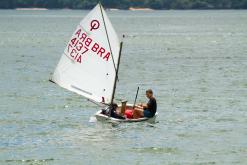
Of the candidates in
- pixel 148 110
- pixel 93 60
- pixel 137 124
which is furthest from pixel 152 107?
pixel 93 60

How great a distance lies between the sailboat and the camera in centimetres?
4984

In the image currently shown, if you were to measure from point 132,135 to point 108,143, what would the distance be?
231 centimetres

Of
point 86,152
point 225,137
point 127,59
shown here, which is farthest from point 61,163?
point 127,59

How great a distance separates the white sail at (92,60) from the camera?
49.9 m

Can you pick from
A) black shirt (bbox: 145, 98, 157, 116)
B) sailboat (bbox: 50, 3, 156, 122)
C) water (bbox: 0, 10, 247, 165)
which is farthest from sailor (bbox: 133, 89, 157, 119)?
sailboat (bbox: 50, 3, 156, 122)

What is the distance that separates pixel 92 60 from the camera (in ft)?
166

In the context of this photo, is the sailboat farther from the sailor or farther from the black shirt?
the black shirt

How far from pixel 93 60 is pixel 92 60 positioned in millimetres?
60

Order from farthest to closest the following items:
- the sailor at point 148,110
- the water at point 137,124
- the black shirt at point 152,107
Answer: the black shirt at point 152,107 → the sailor at point 148,110 → the water at point 137,124

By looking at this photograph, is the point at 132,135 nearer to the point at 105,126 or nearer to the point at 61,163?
the point at 105,126

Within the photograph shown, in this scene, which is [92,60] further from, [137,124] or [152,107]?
[152,107]

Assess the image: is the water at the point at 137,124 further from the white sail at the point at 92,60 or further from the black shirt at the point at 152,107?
the white sail at the point at 92,60

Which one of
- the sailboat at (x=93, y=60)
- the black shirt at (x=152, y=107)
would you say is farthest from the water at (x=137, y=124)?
the sailboat at (x=93, y=60)

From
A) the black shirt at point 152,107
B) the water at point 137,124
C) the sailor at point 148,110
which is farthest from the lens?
the black shirt at point 152,107
